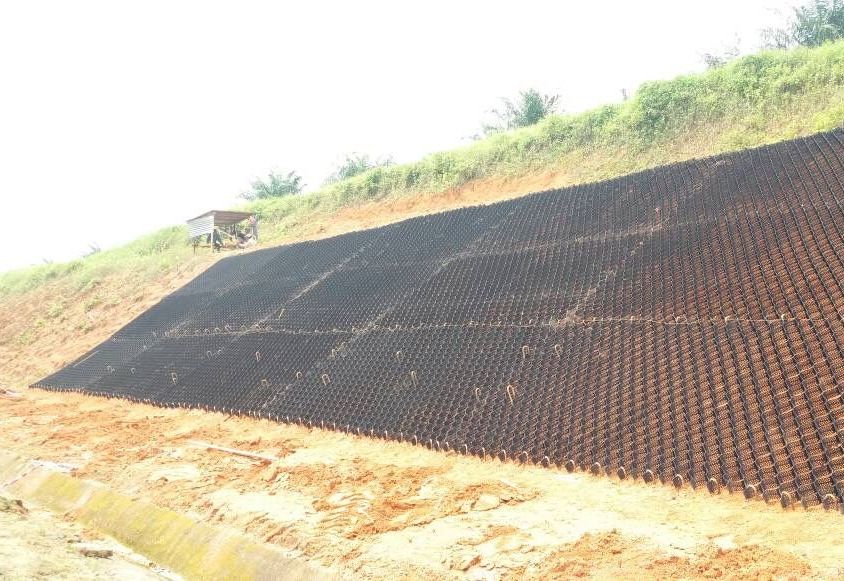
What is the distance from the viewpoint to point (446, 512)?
7.25 m

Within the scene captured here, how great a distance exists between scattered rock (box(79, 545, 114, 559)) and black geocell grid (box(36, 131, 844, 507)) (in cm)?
436

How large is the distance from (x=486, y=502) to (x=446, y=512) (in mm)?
485

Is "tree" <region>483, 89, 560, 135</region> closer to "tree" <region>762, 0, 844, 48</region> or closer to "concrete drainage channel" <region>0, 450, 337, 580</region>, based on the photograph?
"tree" <region>762, 0, 844, 48</region>

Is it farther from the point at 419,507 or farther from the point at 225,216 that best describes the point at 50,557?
the point at 225,216

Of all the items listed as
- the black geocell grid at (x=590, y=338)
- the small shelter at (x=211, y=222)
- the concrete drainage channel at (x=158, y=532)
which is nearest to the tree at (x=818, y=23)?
the black geocell grid at (x=590, y=338)

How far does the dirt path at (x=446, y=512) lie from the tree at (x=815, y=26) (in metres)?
29.2

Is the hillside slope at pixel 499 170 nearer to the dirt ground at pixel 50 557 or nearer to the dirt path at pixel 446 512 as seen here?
the dirt path at pixel 446 512

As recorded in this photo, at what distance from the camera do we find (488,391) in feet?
32.6

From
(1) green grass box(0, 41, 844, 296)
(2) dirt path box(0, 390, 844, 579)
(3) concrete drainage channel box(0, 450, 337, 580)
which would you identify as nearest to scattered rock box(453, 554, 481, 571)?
(2) dirt path box(0, 390, 844, 579)

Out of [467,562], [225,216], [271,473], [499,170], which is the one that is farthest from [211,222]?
[467,562]

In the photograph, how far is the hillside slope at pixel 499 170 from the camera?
20766mm

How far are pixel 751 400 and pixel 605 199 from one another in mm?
8550

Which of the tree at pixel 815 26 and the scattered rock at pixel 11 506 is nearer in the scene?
the scattered rock at pixel 11 506

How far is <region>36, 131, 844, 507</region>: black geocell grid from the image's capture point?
716 cm
